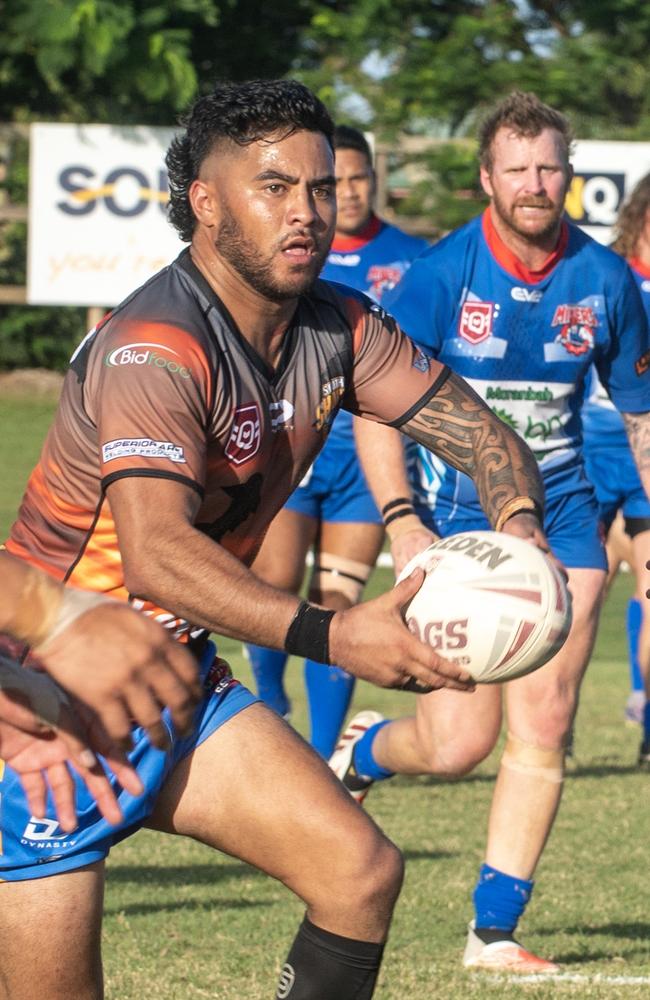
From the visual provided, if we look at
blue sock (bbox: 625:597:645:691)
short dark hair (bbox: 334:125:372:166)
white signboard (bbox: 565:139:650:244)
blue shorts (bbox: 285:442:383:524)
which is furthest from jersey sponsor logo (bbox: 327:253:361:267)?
white signboard (bbox: 565:139:650:244)

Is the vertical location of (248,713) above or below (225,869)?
above

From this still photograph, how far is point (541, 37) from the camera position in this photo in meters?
21.7

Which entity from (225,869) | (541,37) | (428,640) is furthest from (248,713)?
(541,37)

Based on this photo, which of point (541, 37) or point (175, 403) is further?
point (541, 37)

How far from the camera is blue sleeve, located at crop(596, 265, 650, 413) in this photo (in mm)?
5383

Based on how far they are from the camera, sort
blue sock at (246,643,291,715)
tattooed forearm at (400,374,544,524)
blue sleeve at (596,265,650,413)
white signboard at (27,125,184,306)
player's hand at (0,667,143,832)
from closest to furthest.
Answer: player's hand at (0,667,143,832)
tattooed forearm at (400,374,544,524)
blue sleeve at (596,265,650,413)
blue sock at (246,643,291,715)
white signboard at (27,125,184,306)

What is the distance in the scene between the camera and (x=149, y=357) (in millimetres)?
3506

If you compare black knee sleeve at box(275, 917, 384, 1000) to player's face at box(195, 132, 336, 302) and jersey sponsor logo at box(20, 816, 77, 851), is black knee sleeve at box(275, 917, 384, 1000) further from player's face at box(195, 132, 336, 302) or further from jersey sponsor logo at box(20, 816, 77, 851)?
player's face at box(195, 132, 336, 302)

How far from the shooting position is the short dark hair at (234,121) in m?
3.77

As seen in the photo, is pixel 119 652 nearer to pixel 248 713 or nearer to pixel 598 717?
pixel 248 713

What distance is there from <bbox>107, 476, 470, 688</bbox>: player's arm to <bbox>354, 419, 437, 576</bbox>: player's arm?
5.53ft

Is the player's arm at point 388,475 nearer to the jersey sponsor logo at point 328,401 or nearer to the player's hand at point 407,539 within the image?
the player's hand at point 407,539

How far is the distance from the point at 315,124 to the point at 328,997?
71.6 inches

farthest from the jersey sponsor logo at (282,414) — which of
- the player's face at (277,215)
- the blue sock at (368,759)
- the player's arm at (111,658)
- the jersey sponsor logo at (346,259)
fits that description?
the jersey sponsor logo at (346,259)
